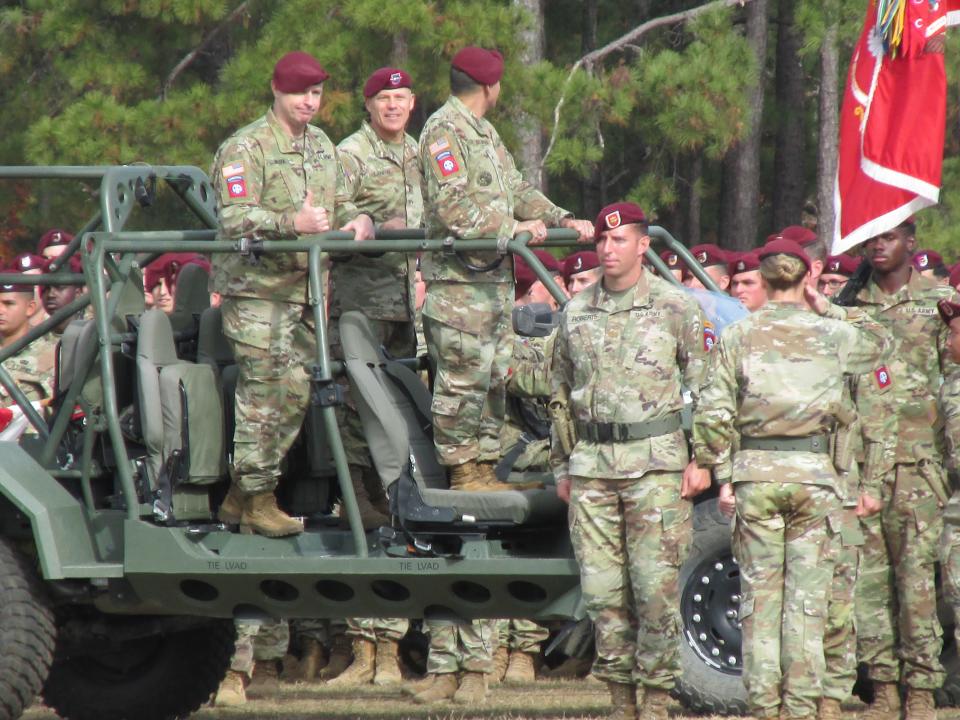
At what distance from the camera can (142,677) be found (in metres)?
8.55

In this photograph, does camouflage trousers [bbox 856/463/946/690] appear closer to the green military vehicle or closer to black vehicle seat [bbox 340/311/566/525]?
the green military vehicle

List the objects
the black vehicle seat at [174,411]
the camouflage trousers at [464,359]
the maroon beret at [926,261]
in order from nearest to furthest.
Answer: the camouflage trousers at [464,359]
the black vehicle seat at [174,411]
the maroon beret at [926,261]

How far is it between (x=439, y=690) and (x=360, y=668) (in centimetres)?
92

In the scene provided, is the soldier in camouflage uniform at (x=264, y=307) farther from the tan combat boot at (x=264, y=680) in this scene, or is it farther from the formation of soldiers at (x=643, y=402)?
the tan combat boot at (x=264, y=680)

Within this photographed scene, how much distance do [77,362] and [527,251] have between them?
1.92m

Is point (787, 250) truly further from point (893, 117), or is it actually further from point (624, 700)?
point (893, 117)

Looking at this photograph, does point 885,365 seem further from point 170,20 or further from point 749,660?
point 170,20

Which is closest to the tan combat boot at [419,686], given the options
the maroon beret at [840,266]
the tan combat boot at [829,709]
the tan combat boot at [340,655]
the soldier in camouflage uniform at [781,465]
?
the tan combat boot at [340,655]

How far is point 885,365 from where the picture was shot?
783 centimetres

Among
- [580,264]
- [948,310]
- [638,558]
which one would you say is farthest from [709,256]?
[638,558]

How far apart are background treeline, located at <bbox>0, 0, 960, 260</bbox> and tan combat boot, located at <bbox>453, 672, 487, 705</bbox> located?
225 inches

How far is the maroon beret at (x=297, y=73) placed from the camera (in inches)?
306

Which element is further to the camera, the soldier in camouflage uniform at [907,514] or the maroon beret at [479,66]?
the soldier in camouflage uniform at [907,514]

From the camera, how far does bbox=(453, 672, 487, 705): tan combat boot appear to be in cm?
902
